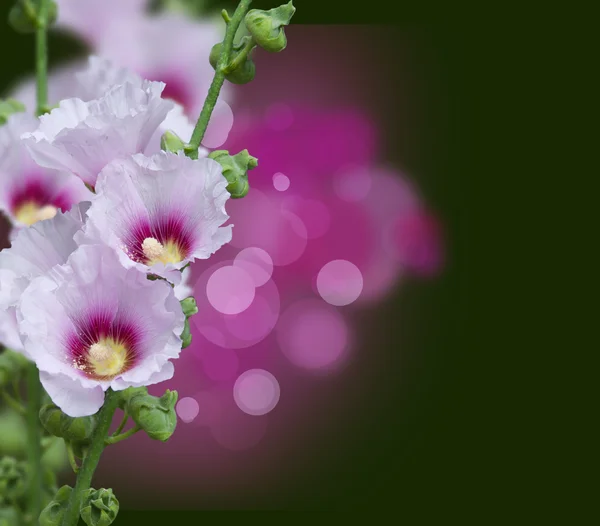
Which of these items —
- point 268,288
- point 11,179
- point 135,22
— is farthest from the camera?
point 268,288

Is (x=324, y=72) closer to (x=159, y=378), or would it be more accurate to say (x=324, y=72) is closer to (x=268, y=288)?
(x=268, y=288)

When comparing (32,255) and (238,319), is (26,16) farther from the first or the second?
(238,319)

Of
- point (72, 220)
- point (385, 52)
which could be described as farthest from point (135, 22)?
point (385, 52)

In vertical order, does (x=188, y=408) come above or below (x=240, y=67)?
above

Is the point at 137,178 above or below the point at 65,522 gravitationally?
above

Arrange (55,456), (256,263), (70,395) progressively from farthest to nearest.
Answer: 1. (256,263)
2. (55,456)
3. (70,395)

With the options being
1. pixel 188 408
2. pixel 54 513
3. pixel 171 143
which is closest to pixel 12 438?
pixel 54 513
